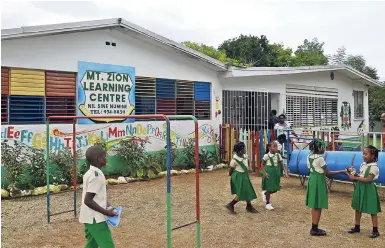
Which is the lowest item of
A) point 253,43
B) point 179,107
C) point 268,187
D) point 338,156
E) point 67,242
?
point 67,242

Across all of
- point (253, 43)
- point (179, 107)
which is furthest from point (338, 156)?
point (253, 43)

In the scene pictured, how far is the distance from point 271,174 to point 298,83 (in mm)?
9018

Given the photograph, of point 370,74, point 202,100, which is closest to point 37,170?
point 202,100

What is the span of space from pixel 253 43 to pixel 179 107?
77.2 ft

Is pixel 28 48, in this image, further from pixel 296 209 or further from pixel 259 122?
pixel 259 122

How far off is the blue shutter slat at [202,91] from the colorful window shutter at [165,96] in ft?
2.75

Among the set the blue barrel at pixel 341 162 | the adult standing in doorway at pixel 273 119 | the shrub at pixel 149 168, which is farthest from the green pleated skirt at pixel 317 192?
the adult standing in doorway at pixel 273 119

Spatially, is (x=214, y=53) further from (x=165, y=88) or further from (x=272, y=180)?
(x=272, y=180)

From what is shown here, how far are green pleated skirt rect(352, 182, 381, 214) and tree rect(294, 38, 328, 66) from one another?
2736 cm

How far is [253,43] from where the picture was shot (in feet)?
109

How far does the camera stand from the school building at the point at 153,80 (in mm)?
8062

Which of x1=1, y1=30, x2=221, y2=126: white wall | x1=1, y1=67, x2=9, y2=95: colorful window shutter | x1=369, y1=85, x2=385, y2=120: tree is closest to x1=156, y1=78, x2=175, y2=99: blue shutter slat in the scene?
x1=1, y1=30, x2=221, y2=126: white wall

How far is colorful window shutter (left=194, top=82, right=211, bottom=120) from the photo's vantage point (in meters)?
11.6

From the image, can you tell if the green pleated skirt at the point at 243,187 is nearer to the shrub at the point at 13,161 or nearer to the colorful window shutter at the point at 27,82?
the shrub at the point at 13,161
